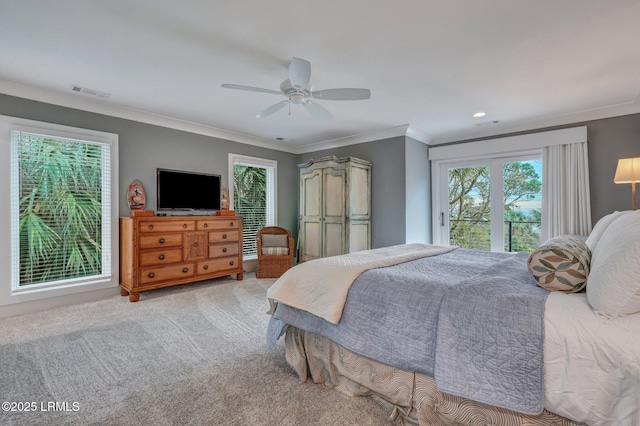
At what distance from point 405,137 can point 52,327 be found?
4682 millimetres

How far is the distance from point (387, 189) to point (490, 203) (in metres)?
1.58

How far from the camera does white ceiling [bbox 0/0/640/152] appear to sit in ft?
6.12

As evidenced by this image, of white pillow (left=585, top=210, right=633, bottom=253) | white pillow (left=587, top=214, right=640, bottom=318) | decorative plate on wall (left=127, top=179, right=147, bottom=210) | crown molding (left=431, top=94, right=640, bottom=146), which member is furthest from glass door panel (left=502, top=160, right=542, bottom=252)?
decorative plate on wall (left=127, top=179, right=147, bottom=210)

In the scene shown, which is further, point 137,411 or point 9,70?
point 9,70

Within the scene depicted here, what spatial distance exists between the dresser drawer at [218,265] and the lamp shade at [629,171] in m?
4.63

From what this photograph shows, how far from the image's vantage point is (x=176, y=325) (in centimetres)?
272

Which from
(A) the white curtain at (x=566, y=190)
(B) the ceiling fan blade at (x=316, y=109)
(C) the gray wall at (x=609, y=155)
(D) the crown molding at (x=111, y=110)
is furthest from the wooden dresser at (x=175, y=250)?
(C) the gray wall at (x=609, y=155)

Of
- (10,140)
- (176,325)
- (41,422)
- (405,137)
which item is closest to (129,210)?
(10,140)

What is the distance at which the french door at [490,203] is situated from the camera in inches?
165

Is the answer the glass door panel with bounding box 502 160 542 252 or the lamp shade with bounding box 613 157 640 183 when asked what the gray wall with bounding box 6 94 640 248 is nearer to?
the glass door panel with bounding box 502 160 542 252

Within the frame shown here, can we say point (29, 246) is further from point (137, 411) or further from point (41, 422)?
point (137, 411)

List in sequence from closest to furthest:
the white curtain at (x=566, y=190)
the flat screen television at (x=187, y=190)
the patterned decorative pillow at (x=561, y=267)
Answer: the patterned decorative pillow at (x=561, y=267), the white curtain at (x=566, y=190), the flat screen television at (x=187, y=190)

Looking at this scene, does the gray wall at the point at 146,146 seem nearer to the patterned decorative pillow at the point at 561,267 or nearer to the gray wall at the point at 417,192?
the gray wall at the point at 417,192

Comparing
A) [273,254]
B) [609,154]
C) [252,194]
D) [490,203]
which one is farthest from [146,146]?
[609,154]
